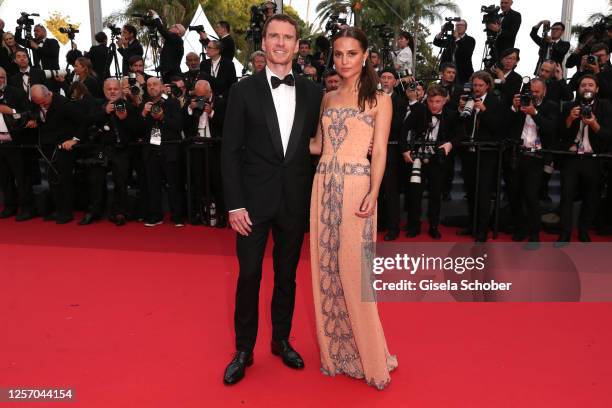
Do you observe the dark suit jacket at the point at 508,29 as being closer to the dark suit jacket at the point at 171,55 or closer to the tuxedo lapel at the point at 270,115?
the dark suit jacket at the point at 171,55

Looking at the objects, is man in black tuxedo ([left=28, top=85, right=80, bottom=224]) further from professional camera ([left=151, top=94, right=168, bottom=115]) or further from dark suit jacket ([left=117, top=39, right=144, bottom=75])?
dark suit jacket ([left=117, top=39, right=144, bottom=75])

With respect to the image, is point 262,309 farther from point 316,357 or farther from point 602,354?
point 602,354

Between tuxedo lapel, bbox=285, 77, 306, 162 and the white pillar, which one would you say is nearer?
tuxedo lapel, bbox=285, 77, 306, 162

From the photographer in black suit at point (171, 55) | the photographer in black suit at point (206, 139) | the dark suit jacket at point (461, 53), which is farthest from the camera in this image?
the photographer in black suit at point (171, 55)

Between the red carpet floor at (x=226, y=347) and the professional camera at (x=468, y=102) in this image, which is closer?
the red carpet floor at (x=226, y=347)

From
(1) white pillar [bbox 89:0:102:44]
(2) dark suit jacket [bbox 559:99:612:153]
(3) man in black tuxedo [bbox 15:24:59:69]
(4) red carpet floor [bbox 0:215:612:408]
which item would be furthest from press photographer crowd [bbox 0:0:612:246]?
(1) white pillar [bbox 89:0:102:44]

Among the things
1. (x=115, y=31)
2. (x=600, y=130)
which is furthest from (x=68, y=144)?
(x=600, y=130)

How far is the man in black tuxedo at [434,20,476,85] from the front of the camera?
7887 millimetres

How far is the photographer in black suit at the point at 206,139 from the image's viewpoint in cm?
607

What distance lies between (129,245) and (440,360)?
3547 mm

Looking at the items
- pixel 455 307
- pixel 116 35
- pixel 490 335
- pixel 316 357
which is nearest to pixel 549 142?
pixel 455 307

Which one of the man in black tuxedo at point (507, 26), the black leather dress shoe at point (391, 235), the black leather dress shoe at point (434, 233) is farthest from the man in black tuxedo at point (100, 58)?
the man in black tuxedo at point (507, 26)

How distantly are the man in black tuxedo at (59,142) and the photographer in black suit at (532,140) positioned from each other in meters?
4.74

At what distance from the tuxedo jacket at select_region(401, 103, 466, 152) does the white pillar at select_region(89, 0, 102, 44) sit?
26.6ft
